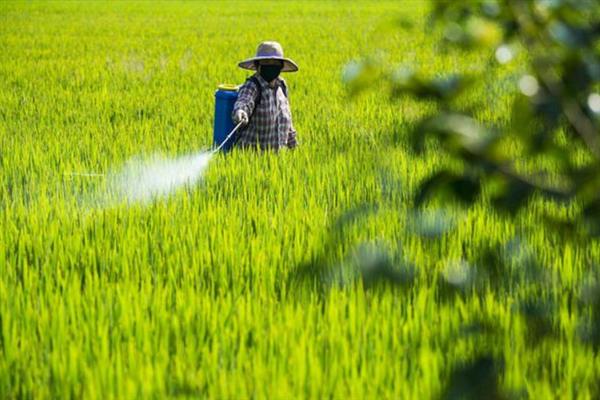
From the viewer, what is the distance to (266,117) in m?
5.00

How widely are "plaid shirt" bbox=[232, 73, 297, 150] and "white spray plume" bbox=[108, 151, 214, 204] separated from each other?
0.26 meters

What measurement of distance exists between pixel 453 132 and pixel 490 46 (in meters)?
0.14

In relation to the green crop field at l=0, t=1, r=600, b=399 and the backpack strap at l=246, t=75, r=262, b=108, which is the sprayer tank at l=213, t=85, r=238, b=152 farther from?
the green crop field at l=0, t=1, r=600, b=399

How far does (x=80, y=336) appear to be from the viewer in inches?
90.2

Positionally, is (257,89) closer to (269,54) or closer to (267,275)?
(269,54)

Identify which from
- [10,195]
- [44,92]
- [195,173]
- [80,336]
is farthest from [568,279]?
[44,92]

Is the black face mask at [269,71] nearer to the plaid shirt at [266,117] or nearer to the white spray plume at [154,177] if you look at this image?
the plaid shirt at [266,117]

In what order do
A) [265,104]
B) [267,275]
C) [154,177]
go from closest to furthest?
1. [267,275]
2. [154,177]
3. [265,104]

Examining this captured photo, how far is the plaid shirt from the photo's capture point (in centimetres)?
Answer: 485

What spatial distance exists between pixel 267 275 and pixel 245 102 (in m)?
2.11

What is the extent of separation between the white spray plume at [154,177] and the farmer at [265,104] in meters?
0.27

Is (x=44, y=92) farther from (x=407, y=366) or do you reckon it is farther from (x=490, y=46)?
(x=490, y=46)

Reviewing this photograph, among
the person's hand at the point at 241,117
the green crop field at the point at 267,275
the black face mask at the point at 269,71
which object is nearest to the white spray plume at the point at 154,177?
the green crop field at the point at 267,275

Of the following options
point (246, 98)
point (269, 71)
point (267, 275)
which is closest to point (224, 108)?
point (246, 98)
